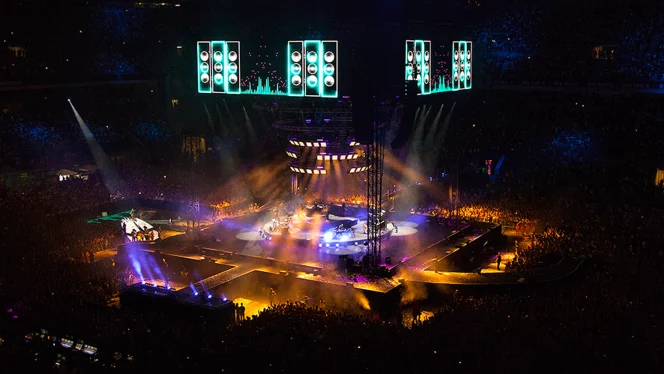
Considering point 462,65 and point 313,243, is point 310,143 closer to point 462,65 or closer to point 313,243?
point 313,243

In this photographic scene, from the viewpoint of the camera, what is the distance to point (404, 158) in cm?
3206

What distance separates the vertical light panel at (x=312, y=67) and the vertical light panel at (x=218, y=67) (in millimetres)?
3336

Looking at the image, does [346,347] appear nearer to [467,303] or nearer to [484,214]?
[467,303]

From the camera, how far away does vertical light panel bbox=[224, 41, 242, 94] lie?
21.9 metres

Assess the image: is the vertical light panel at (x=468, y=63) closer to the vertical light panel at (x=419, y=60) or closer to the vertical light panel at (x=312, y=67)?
the vertical light panel at (x=419, y=60)

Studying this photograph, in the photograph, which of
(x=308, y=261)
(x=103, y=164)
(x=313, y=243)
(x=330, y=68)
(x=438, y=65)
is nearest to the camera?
(x=308, y=261)

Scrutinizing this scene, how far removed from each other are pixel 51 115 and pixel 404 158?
16.9 meters

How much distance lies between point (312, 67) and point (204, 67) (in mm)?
4396

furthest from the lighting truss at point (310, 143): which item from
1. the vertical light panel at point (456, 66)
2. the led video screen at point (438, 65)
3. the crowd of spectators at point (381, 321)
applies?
the crowd of spectators at point (381, 321)

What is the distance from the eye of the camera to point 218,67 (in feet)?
73.5

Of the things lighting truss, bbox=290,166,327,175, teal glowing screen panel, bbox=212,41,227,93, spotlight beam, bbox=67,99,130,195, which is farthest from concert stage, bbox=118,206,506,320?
spotlight beam, bbox=67,99,130,195

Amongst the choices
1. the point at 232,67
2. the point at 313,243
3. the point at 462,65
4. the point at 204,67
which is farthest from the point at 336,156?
the point at 462,65

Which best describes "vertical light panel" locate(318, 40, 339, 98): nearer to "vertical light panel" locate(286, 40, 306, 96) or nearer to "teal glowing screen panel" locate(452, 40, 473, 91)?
"vertical light panel" locate(286, 40, 306, 96)

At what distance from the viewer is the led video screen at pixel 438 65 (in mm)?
21172
